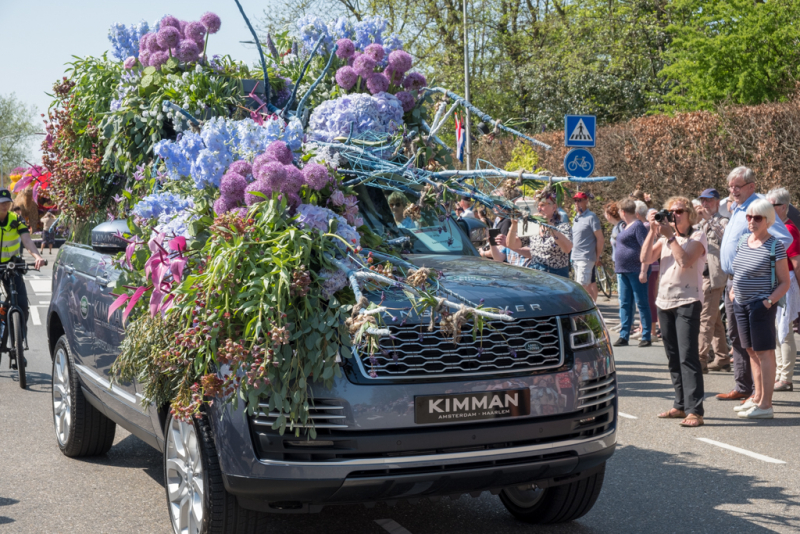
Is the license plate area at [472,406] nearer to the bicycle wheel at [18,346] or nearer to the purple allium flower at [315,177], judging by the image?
the purple allium flower at [315,177]

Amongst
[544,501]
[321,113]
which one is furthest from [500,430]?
[321,113]

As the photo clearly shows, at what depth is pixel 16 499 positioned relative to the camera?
5414 millimetres

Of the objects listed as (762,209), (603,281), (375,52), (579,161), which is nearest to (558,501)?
(375,52)

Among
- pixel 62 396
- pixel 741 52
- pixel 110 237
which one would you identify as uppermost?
pixel 741 52

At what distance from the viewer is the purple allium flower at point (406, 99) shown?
5.50 metres

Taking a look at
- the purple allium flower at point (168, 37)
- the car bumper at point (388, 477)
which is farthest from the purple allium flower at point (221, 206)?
the purple allium flower at point (168, 37)

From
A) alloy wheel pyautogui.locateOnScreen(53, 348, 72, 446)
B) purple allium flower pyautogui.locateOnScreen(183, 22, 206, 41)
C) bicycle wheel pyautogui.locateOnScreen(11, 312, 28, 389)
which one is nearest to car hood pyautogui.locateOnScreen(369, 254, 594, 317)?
purple allium flower pyautogui.locateOnScreen(183, 22, 206, 41)

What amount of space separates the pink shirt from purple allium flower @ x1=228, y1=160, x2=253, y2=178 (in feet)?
13.1

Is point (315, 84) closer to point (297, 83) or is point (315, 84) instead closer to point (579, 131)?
point (297, 83)

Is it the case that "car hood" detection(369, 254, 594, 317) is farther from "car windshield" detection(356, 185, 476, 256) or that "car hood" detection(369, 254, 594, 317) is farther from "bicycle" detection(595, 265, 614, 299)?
"bicycle" detection(595, 265, 614, 299)

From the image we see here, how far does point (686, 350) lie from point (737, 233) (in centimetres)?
132

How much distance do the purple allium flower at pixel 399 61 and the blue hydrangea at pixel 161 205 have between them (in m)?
1.74

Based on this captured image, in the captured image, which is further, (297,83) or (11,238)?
(11,238)

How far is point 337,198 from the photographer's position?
423 centimetres
